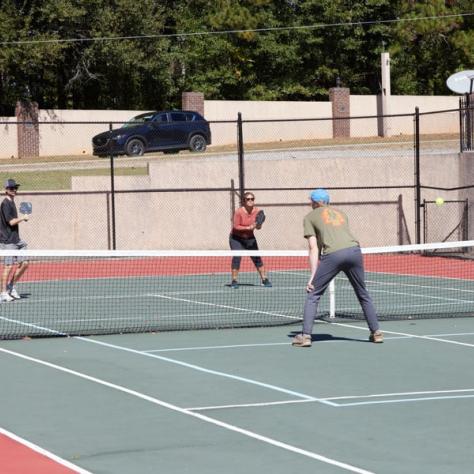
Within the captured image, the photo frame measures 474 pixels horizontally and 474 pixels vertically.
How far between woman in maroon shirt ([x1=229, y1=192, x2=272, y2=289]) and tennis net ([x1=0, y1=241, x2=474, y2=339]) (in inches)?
11.1

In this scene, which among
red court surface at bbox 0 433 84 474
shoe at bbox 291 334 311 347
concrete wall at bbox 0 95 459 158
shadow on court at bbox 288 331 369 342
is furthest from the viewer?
concrete wall at bbox 0 95 459 158

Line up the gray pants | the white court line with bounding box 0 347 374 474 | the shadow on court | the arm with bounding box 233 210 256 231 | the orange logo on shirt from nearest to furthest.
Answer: the white court line with bounding box 0 347 374 474
the gray pants
the orange logo on shirt
the shadow on court
the arm with bounding box 233 210 256 231

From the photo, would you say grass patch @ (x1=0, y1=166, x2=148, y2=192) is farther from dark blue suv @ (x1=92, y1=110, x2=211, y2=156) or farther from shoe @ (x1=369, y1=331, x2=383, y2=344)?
shoe @ (x1=369, y1=331, x2=383, y2=344)

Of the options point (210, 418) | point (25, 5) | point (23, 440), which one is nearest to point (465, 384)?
point (210, 418)

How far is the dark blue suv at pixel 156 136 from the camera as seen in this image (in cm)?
4019

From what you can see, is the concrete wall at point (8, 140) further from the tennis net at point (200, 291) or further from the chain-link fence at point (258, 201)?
the tennis net at point (200, 291)

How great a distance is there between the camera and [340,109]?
51.1m

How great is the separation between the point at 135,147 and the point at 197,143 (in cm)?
243

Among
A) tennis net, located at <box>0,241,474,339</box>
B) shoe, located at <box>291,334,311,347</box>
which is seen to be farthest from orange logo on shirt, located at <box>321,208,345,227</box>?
tennis net, located at <box>0,241,474,339</box>

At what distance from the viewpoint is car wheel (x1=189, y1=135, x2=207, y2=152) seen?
41625mm

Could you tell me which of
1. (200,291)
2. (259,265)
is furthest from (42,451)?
(259,265)

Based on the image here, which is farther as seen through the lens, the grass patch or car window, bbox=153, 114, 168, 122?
car window, bbox=153, 114, 168, 122

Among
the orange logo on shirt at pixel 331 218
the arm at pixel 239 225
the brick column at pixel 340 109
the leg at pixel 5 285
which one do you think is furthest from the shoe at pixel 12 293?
the brick column at pixel 340 109

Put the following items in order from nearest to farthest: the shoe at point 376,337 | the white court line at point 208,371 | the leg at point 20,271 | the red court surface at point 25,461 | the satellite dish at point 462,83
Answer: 1. the red court surface at point 25,461
2. the white court line at point 208,371
3. the shoe at point 376,337
4. the leg at point 20,271
5. the satellite dish at point 462,83
